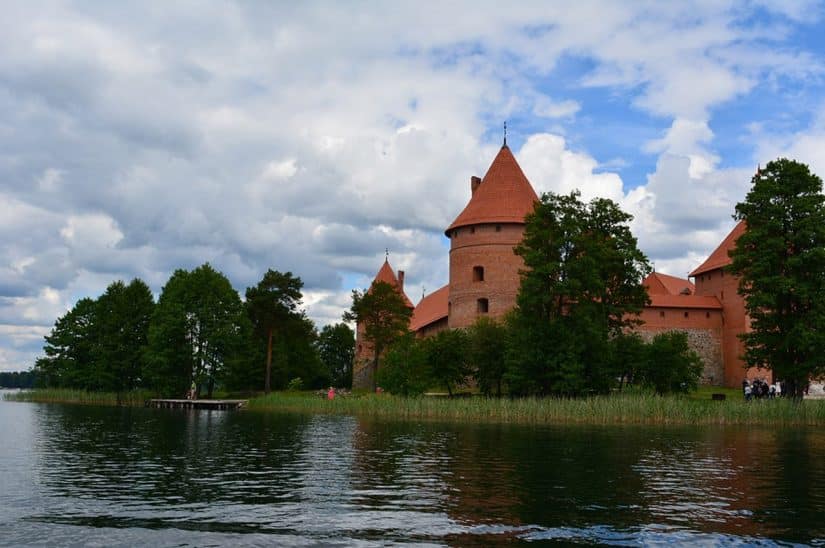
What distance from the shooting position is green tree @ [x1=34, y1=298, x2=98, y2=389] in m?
48.0

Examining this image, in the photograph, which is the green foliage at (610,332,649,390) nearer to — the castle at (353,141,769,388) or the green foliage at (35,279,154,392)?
the castle at (353,141,769,388)

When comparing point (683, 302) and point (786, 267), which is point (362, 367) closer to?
point (683, 302)

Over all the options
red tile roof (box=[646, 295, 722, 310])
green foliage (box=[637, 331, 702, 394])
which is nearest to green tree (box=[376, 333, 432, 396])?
green foliage (box=[637, 331, 702, 394])

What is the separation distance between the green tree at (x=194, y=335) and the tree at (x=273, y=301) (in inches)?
132

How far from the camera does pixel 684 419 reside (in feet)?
78.3

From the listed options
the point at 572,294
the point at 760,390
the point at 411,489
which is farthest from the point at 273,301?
the point at 411,489

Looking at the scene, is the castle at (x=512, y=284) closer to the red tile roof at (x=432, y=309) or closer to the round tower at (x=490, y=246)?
the round tower at (x=490, y=246)

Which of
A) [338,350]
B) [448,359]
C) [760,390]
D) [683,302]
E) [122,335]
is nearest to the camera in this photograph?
[760,390]

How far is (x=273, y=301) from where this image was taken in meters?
48.3

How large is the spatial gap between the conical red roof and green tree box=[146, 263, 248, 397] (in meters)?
12.9

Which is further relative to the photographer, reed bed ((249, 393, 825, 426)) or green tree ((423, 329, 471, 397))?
green tree ((423, 329, 471, 397))

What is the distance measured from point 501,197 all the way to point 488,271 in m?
3.97

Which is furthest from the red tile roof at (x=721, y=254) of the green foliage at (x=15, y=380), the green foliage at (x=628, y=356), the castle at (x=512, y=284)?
the green foliage at (x=15, y=380)

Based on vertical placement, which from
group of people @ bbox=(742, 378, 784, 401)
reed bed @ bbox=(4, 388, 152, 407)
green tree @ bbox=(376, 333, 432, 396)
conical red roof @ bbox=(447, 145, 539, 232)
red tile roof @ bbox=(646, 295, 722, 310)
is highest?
conical red roof @ bbox=(447, 145, 539, 232)
